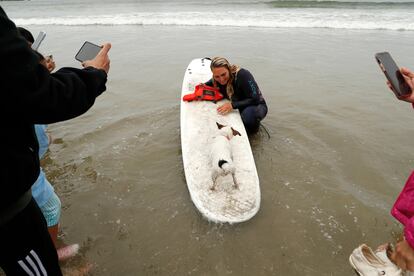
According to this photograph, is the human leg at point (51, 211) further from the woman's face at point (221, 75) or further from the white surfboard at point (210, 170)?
the woman's face at point (221, 75)

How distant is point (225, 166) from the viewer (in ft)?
10.2

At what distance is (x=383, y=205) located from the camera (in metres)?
3.33

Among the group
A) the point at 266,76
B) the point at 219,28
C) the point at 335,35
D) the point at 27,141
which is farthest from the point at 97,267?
the point at 219,28

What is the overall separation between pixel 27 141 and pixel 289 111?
15.8ft

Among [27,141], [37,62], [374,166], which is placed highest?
[37,62]

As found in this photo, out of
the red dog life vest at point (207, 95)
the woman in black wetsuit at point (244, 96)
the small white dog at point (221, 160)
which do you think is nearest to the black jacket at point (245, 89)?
the woman in black wetsuit at point (244, 96)

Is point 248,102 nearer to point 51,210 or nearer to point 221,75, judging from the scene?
point 221,75

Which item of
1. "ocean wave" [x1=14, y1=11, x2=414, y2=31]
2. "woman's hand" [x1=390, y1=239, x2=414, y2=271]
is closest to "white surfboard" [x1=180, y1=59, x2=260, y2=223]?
"woman's hand" [x1=390, y1=239, x2=414, y2=271]

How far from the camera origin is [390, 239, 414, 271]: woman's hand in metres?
2.12

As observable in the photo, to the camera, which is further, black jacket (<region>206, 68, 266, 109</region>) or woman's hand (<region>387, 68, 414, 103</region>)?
black jacket (<region>206, 68, 266, 109</region>)

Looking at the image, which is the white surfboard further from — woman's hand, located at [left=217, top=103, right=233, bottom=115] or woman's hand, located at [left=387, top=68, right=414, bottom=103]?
woman's hand, located at [left=387, top=68, right=414, bottom=103]

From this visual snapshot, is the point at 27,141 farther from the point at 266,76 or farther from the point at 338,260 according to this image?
the point at 266,76

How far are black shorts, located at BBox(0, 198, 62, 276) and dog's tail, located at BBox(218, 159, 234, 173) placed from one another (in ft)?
5.87

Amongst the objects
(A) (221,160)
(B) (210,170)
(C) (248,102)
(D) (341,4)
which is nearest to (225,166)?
(A) (221,160)
